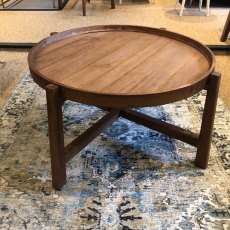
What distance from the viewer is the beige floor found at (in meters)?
2.66

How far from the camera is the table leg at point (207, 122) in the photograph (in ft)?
4.31

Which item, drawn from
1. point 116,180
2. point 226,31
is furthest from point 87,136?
point 226,31

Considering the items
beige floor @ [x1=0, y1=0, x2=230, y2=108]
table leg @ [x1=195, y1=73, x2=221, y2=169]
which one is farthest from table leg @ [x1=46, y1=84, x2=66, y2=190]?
beige floor @ [x1=0, y1=0, x2=230, y2=108]

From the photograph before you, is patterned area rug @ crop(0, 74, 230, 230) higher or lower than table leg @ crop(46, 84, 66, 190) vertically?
lower

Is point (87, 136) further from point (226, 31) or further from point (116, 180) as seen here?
point (226, 31)

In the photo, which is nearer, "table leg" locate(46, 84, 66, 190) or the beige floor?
"table leg" locate(46, 84, 66, 190)

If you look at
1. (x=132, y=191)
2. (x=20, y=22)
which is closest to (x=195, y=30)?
(x=20, y=22)

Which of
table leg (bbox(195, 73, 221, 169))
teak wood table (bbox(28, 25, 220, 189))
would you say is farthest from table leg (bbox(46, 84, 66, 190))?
table leg (bbox(195, 73, 221, 169))

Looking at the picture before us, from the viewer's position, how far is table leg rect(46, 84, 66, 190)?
1.20m

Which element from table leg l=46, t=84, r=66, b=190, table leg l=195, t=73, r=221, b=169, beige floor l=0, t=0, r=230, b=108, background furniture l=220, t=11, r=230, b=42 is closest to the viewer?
table leg l=46, t=84, r=66, b=190

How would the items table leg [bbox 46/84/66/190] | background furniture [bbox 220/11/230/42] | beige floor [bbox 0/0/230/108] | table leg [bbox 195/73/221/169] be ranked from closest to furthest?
table leg [bbox 46/84/66/190] → table leg [bbox 195/73/221/169] → beige floor [bbox 0/0/230/108] → background furniture [bbox 220/11/230/42]

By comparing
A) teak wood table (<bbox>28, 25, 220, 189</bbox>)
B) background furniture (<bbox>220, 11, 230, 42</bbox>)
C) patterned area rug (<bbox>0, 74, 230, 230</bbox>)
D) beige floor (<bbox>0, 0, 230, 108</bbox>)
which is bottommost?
patterned area rug (<bbox>0, 74, 230, 230</bbox>)

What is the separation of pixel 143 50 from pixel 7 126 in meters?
0.78

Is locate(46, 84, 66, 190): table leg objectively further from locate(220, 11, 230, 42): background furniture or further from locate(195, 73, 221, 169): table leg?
locate(220, 11, 230, 42): background furniture
